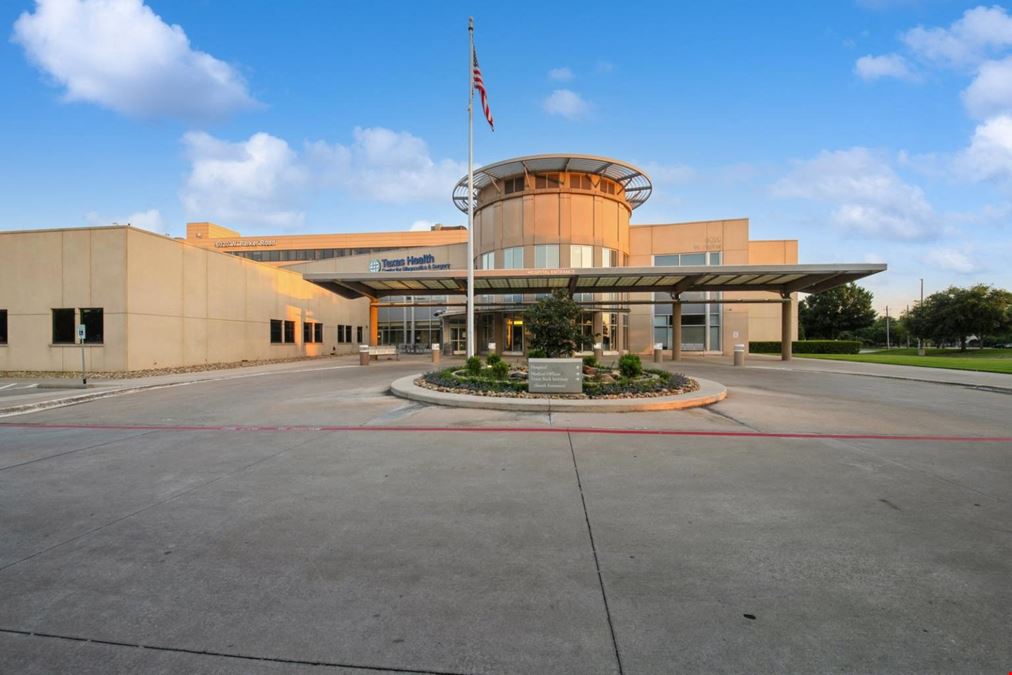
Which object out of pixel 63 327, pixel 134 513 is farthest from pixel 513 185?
pixel 134 513

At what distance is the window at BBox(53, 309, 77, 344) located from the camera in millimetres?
21219

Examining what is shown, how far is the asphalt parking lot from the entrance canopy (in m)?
18.5

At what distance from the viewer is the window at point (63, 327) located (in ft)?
69.6

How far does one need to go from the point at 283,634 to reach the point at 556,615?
164 centimetres

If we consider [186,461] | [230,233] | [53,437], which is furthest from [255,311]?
[230,233]

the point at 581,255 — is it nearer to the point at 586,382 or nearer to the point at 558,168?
the point at 558,168

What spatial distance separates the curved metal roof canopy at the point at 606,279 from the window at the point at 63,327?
1040cm

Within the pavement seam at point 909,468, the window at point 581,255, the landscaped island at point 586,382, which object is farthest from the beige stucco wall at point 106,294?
the pavement seam at point 909,468

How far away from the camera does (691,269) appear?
84.3 ft

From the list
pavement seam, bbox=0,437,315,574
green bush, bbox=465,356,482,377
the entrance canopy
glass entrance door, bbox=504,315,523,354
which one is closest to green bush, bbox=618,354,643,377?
green bush, bbox=465,356,482,377

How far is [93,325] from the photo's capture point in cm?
2091

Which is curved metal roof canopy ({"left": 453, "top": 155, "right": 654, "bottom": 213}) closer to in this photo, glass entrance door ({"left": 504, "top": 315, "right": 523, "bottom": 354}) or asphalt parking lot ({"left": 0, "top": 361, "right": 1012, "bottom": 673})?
glass entrance door ({"left": 504, "top": 315, "right": 523, "bottom": 354})

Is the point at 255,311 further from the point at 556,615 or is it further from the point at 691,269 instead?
the point at 556,615

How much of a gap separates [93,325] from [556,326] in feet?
69.0
